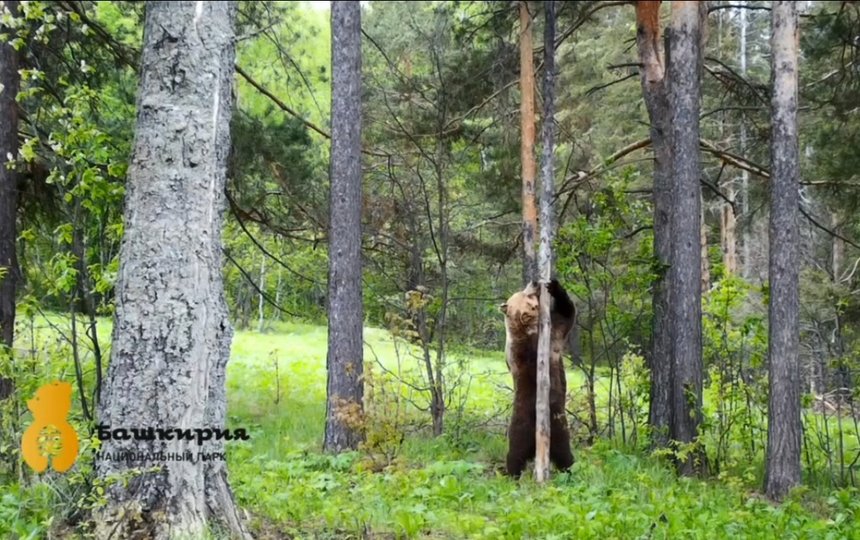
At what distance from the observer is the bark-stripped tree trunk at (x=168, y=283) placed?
11.0 feet

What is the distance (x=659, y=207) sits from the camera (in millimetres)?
9203

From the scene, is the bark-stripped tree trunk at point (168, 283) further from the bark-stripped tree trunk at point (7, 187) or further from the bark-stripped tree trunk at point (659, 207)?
the bark-stripped tree trunk at point (659, 207)

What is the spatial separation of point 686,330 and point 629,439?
249 cm

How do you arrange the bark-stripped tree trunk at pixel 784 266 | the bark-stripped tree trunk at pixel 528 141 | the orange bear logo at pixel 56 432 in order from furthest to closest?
the bark-stripped tree trunk at pixel 528 141, the bark-stripped tree trunk at pixel 784 266, the orange bear logo at pixel 56 432

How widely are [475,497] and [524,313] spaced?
179 centimetres

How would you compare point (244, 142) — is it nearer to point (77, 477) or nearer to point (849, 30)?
point (77, 477)

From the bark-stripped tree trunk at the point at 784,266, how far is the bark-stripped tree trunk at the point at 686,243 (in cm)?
102

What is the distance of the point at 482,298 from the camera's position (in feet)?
38.3

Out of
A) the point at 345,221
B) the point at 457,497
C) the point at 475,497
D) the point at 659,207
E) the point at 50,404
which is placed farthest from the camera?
the point at 659,207

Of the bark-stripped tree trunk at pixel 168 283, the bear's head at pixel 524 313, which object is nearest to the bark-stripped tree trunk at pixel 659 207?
the bear's head at pixel 524 313

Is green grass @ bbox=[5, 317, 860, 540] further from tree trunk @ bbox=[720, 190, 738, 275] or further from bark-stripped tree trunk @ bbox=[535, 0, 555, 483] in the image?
tree trunk @ bbox=[720, 190, 738, 275]

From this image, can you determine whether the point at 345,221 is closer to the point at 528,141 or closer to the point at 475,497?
the point at 528,141

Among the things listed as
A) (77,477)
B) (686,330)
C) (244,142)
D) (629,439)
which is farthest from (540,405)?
(244,142)

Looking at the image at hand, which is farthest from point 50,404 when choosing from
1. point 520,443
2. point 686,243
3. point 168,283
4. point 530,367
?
point 686,243
